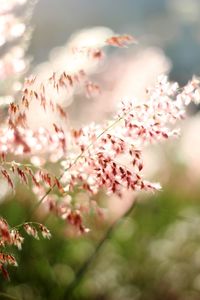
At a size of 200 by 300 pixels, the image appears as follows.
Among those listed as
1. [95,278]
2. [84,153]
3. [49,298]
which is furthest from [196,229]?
[84,153]

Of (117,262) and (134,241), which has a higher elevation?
(134,241)

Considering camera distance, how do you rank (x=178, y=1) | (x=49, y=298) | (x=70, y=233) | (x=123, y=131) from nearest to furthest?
(x=123, y=131)
(x=49, y=298)
(x=70, y=233)
(x=178, y=1)

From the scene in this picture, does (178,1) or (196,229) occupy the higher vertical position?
(178,1)

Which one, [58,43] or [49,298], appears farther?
[58,43]

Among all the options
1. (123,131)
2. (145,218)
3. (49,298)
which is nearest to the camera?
(123,131)

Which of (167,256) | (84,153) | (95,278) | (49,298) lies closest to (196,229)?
(167,256)

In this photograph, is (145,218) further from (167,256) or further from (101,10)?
(101,10)

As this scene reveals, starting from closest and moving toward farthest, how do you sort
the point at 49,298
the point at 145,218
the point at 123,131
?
the point at 123,131, the point at 49,298, the point at 145,218

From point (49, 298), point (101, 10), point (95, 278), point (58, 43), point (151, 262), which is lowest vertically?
point (49, 298)

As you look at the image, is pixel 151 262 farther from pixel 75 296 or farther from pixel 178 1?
pixel 178 1
